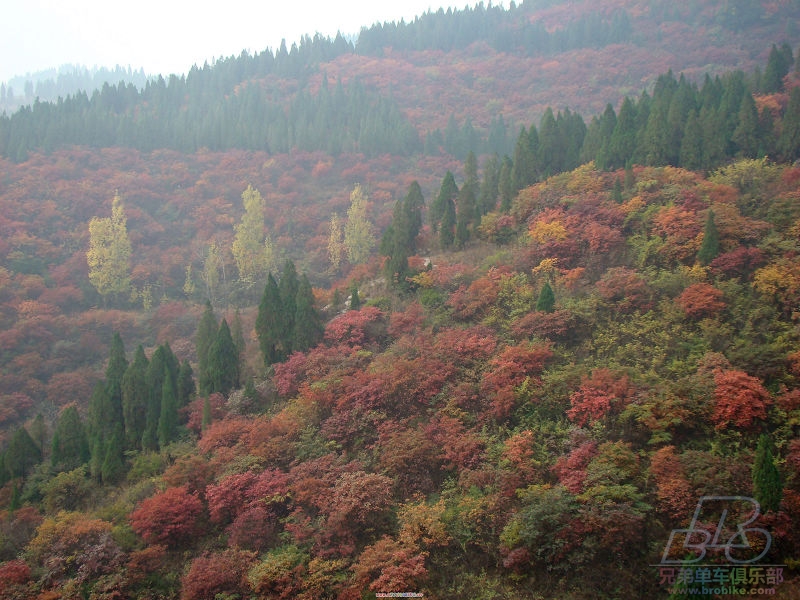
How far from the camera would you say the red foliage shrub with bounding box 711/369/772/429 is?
17.4 meters

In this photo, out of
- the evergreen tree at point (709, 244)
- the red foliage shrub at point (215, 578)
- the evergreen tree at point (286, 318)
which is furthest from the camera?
the evergreen tree at point (286, 318)

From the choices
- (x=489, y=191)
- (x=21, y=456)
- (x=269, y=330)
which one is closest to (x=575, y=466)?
(x=269, y=330)

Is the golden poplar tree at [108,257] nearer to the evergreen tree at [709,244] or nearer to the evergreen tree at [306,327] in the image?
the evergreen tree at [306,327]

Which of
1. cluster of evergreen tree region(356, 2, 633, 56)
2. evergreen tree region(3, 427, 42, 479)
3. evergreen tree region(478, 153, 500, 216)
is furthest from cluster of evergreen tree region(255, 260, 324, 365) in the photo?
cluster of evergreen tree region(356, 2, 633, 56)

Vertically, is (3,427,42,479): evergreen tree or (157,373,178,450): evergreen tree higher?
(157,373,178,450): evergreen tree

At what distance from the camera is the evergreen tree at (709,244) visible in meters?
25.6

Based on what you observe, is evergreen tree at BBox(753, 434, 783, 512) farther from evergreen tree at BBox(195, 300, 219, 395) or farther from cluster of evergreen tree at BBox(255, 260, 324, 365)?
evergreen tree at BBox(195, 300, 219, 395)

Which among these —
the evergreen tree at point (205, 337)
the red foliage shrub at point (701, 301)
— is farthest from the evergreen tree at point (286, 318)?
the red foliage shrub at point (701, 301)

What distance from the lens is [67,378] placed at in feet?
138

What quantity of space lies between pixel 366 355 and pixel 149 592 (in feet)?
44.0

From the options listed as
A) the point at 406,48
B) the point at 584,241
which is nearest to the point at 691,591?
the point at 584,241

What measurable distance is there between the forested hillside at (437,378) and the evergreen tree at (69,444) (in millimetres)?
134

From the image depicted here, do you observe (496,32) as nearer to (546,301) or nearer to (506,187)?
(506,187)

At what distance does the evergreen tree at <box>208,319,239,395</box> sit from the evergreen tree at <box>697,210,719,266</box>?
2407cm
